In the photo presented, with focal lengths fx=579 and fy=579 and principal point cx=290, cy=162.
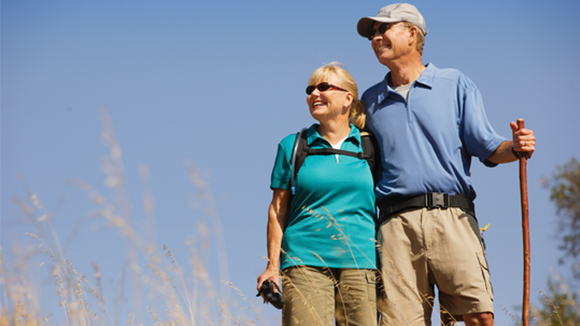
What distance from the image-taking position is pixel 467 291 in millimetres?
3389

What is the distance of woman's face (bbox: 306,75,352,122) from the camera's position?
392 cm

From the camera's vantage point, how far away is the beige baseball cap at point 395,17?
3.96 metres

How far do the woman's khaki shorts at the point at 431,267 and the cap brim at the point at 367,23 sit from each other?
1323 mm

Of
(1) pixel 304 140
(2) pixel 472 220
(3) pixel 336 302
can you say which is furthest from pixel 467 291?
(1) pixel 304 140

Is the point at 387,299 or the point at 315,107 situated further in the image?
the point at 315,107

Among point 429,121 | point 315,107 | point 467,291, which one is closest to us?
point 467,291

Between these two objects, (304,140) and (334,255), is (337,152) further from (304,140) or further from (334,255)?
(334,255)

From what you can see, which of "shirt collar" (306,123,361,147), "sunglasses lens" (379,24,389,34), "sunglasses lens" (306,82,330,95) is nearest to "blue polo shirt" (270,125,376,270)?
"shirt collar" (306,123,361,147)

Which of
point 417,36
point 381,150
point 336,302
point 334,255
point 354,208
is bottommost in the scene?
point 336,302

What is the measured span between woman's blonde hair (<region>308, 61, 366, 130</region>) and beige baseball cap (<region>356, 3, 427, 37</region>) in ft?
1.13

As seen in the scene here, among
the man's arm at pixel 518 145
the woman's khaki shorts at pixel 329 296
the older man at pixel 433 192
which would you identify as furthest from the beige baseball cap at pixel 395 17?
the woman's khaki shorts at pixel 329 296

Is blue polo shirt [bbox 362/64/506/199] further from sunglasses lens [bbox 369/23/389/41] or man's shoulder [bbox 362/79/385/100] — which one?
sunglasses lens [bbox 369/23/389/41]

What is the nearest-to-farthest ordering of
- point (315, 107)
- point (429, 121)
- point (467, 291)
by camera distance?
point (467, 291) < point (429, 121) < point (315, 107)

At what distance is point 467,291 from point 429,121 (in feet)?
3.50
